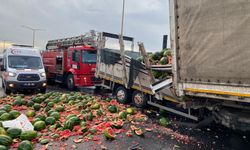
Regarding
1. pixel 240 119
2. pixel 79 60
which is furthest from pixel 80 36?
pixel 240 119

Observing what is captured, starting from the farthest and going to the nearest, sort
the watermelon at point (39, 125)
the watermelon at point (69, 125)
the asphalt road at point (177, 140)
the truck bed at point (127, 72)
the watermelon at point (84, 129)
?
the truck bed at point (127, 72), the watermelon at point (39, 125), the watermelon at point (69, 125), the watermelon at point (84, 129), the asphalt road at point (177, 140)

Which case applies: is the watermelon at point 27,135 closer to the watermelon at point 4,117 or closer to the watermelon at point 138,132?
the watermelon at point 4,117

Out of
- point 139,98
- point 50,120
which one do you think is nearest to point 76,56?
point 139,98

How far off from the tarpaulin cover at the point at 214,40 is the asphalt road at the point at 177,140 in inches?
71.7

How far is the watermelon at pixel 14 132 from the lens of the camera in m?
5.75

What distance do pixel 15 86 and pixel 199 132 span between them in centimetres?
1122

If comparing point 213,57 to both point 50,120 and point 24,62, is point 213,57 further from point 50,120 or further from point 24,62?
point 24,62

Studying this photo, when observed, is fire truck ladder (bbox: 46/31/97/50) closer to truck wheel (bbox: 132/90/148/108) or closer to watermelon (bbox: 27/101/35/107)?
truck wheel (bbox: 132/90/148/108)

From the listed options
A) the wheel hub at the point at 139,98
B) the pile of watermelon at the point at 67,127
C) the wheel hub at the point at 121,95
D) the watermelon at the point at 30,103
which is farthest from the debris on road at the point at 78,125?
the wheel hub at the point at 121,95

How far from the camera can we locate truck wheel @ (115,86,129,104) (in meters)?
10.1

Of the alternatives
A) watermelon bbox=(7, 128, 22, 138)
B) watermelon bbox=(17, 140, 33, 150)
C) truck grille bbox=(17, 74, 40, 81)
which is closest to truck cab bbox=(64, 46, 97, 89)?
truck grille bbox=(17, 74, 40, 81)

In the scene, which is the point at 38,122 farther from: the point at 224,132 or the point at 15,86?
the point at 15,86

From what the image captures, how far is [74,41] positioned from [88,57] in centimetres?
286

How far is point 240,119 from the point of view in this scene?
211 inches
